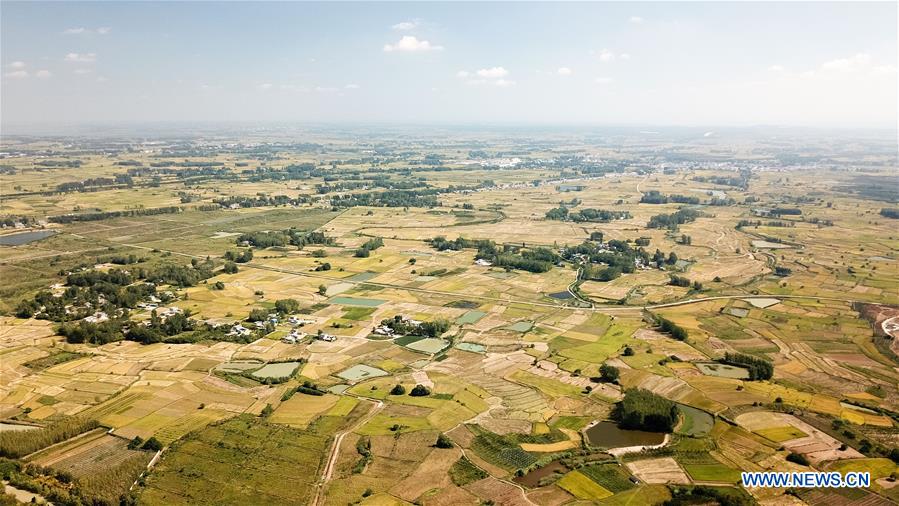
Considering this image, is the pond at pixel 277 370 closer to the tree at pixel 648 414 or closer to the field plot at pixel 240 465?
the field plot at pixel 240 465

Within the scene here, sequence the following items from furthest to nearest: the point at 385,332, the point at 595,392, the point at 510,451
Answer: the point at 385,332 < the point at 595,392 < the point at 510,451

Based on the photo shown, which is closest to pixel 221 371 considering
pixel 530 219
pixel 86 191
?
pixel 530 219

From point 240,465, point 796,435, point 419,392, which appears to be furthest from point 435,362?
point 796,435

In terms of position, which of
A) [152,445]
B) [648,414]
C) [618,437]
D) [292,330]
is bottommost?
[618,437]

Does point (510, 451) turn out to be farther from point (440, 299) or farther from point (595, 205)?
Result: point (595, 205)

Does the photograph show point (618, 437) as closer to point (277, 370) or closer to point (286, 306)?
point (277, 370)

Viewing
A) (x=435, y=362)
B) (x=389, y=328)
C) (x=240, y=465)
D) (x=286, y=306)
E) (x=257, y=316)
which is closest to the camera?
(x=240, y=465)
